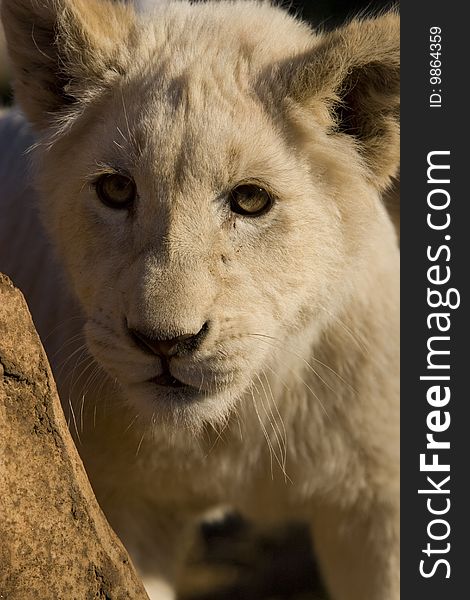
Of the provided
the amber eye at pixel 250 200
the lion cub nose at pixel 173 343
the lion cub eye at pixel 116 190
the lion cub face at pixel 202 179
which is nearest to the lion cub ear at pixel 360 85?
the lion cub face at pixel 202 179

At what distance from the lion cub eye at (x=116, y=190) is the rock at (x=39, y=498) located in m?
0.64

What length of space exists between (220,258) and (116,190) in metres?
0.37

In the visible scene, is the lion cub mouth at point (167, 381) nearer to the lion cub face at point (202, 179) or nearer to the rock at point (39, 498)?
the lion cub face at point (202, 179)

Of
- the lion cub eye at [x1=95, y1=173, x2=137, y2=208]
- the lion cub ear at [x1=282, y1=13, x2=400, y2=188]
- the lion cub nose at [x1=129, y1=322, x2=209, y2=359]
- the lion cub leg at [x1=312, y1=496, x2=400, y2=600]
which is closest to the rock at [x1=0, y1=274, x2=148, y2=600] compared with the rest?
the lion cub nose at [x1=129, y1=322, x2=209, y2=359]

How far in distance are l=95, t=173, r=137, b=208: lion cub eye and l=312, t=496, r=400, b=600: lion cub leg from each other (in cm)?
144

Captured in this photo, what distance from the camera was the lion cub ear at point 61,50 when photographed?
3.34 meters

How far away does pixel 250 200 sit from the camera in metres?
3.14

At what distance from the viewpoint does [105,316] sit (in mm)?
3094

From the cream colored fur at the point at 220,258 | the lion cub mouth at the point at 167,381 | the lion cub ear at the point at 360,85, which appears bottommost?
the lion cub mouth at the point at 167,381

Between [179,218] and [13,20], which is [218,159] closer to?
[179,218]

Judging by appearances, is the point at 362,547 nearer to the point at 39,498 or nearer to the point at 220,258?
the point at 220,258

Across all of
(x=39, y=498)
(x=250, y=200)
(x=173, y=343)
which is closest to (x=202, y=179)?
(x=250, y=200)

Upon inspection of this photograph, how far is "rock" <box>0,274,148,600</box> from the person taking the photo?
2500 mm

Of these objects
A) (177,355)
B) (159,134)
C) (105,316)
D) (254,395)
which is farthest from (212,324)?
(254,395)
